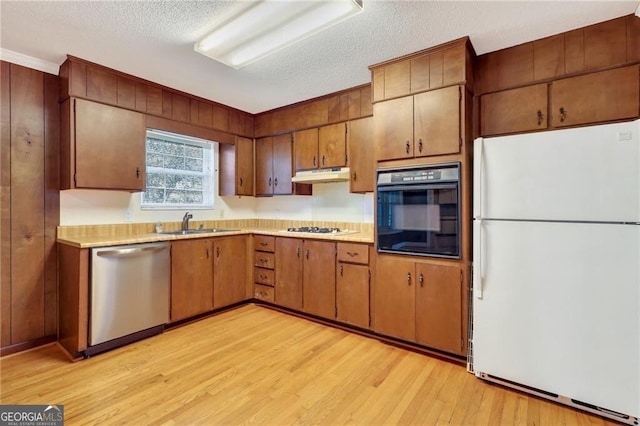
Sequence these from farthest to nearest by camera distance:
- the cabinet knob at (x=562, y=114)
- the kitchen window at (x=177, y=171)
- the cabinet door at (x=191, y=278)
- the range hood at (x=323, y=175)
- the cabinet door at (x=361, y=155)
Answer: the kitchen window at (x=177, y=171)
the range hood at (x=323, y=175)
the cabinet door at (x=361, y=155)
the cabinet door at (x=191, y=278)
the cabinet knob at (x=562, y=114)

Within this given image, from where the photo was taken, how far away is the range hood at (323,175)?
3.49 m

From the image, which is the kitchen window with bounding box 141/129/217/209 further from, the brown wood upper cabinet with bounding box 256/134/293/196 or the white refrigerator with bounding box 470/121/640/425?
the white refrigerator with bounding box 470/121/640/425

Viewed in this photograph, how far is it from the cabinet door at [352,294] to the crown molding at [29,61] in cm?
321

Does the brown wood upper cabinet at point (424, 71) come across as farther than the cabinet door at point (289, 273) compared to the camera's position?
No

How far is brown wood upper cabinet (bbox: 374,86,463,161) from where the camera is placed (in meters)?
2.50

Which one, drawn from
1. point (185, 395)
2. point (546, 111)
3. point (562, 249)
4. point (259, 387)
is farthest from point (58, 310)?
point (546, 111)

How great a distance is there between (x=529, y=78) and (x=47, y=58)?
13.2 ft

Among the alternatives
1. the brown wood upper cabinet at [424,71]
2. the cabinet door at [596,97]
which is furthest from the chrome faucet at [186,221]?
the cabinet door at [596,97]

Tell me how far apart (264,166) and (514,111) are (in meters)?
2.95

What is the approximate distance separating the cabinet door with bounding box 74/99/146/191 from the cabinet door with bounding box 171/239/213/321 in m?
0.79

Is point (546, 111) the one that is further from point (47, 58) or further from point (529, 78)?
point (47, 58)

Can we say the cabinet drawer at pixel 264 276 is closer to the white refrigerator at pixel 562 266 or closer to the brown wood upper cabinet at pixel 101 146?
the brown wood upper cabinet at pixel 101 146

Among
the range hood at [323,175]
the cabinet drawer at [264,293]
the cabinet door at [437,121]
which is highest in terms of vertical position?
the cabinet door at [437,121]

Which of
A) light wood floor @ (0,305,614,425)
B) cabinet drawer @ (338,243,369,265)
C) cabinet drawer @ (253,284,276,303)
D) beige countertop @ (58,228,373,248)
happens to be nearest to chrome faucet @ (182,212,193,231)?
beige countertop @ (58,228,373,248)
